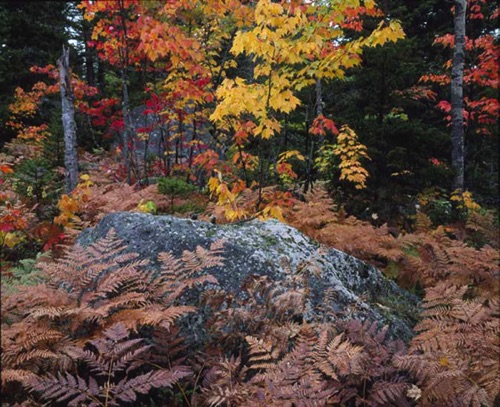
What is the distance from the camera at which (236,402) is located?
224cm

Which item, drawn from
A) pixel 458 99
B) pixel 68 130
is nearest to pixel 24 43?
pixel 68 130

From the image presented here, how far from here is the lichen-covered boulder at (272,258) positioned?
3.18 meters

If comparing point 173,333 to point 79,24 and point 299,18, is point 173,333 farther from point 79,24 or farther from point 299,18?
point 79,24

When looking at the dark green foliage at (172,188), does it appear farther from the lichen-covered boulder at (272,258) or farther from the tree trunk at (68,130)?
the lichen-covered boulder at (272,258)

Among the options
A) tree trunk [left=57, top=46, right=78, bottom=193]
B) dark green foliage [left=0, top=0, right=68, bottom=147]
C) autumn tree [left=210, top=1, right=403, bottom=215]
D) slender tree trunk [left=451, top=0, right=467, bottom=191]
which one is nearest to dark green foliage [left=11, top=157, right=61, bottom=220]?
tree trunk [left=57, top=46, right=78, bottom=193]

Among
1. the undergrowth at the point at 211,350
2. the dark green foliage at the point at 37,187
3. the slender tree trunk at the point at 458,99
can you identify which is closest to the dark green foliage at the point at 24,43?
the dark green foliage at the point at 37,187

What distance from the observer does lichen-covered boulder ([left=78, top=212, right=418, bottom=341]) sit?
3184mm

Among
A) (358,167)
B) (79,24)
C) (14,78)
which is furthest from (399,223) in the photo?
(79,24)

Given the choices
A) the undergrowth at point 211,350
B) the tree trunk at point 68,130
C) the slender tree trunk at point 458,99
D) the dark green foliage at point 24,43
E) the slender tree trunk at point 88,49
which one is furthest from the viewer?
the slender tree trunk at point 88,49

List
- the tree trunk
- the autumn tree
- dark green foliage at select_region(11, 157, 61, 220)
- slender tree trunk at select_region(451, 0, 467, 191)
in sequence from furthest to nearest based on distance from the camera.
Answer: slender tree trunk at select_region(451, 0, 467, 191) < the tree trunk < dark green foliage at select_region(11, 157, 61, 220) < the autumn tree

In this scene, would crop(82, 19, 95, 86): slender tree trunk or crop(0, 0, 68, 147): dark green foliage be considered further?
crop(82, 19, 95, 86): slender tree trunk

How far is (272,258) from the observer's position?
3.38m

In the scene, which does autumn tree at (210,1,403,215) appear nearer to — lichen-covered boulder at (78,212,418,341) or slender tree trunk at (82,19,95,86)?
lichen-covered boulder at (78,212,418,341)

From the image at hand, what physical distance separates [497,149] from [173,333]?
660 inches
